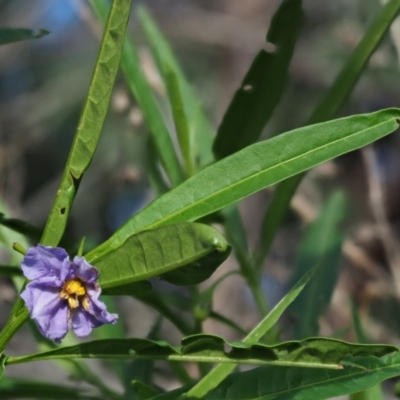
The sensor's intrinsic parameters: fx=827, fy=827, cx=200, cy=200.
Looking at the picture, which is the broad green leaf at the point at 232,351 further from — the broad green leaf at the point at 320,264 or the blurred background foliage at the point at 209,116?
the blurred background foliage at the point at 209,116

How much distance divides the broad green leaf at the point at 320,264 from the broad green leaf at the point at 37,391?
0.34m

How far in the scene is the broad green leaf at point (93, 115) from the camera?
677mm

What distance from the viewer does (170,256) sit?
2.05 ft

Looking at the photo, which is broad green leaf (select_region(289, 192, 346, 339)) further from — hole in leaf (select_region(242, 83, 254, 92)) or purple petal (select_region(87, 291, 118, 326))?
purple petal (select_region(87, 291, 118, 326))

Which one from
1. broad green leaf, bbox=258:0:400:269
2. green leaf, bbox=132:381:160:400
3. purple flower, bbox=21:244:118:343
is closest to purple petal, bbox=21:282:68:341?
purple flower, bbox=21:244:118:343

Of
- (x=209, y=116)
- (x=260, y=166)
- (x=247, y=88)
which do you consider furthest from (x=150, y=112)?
(x=209, y=116)

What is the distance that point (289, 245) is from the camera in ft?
9.20

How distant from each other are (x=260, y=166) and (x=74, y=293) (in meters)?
0.19

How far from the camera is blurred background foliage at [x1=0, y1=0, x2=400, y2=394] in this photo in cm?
234

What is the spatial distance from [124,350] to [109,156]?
7.44ft

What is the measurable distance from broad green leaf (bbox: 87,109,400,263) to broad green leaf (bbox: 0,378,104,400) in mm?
409

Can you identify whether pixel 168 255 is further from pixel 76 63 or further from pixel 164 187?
pixel 76 63

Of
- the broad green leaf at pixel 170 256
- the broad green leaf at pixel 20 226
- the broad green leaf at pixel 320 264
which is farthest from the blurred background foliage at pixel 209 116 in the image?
the broad green leaf at pixel 170 256

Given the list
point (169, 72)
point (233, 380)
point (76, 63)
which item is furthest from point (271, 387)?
point (76, 63)
